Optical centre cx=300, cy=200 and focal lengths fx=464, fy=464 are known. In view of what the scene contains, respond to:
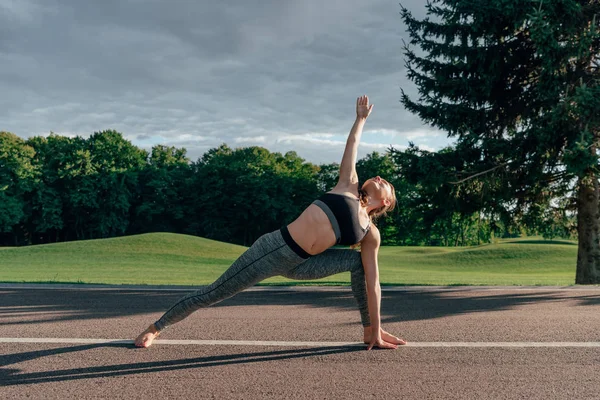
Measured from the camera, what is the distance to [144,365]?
3.71 m

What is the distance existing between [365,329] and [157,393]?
6.47 feet

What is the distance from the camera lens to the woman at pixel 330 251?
12.5ft

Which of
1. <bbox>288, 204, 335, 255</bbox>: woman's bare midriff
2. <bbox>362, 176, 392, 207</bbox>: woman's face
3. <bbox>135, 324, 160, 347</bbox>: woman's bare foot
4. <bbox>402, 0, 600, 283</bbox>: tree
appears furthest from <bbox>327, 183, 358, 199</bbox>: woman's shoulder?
<bbox>402, 0, 600, 283</bbox>: tree

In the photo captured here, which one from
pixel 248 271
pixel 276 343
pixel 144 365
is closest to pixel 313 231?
pixel 248 271

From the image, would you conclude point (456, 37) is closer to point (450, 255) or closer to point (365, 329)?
point (365, 329)

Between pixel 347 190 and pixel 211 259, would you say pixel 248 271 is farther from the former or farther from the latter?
pixel 211 259

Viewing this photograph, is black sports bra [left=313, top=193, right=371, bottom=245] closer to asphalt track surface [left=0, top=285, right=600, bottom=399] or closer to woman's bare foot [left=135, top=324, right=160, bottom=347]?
asphalt track surface [left=0, top=285, right=600, bottom=399]

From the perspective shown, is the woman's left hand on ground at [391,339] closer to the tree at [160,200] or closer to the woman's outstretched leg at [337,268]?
the woman's outstretched leg at [337,268]

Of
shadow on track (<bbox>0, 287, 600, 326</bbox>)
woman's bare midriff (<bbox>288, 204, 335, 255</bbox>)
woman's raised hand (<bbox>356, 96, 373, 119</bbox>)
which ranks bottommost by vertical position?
shadow on track (<bbox>0, 287, 600, 326</bbox>)

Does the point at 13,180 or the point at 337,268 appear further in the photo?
the point at 13,180

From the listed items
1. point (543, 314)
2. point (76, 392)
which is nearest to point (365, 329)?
point (76, 392)

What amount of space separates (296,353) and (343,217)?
1.28 metres

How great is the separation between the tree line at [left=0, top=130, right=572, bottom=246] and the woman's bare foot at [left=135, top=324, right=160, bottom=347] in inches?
1831

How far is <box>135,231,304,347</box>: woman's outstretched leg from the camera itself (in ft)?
12.8
